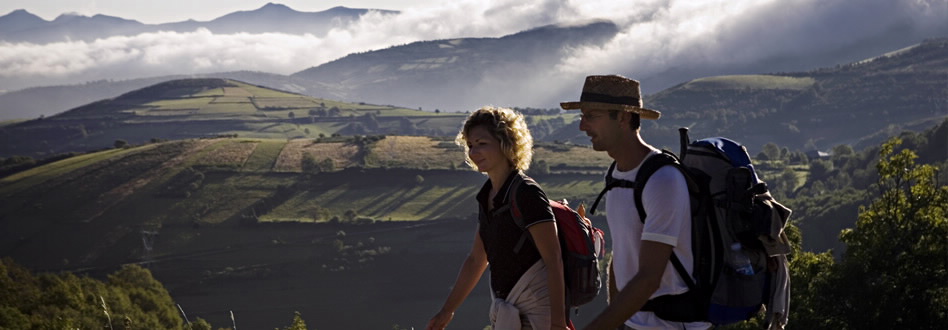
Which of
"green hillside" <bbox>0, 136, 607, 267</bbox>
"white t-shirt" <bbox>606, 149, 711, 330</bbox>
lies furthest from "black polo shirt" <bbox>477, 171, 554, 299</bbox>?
"green hillside" <bbox>0, 136, 607, 267</bbox>

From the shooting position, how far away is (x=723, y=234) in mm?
4223

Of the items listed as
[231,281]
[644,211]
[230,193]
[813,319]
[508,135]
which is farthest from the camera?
[230,193]

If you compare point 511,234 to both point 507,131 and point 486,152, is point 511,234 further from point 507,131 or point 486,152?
point 507,131

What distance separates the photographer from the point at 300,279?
106m

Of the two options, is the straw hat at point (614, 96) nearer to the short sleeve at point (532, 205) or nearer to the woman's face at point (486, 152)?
the short sleeve at point (532, 205)

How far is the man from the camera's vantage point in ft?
13.3

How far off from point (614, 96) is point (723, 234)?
861mm

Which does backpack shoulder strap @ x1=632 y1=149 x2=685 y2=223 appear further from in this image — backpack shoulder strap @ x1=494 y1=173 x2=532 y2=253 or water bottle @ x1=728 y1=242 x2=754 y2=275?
backpack shoulder strap @ x1=494 y1=173 x2=532 y2=253

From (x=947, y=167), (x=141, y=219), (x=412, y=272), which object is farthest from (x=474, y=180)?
(x=947, y=167)

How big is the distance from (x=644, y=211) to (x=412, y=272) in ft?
348

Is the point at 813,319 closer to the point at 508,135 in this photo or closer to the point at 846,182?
the point at 508,135

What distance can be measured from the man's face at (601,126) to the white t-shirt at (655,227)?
16cm

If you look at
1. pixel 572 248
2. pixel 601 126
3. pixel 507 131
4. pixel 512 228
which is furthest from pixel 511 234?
pixel 601 126

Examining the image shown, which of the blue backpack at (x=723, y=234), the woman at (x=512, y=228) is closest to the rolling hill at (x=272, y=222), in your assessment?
the woman at (x=512, y=228)
